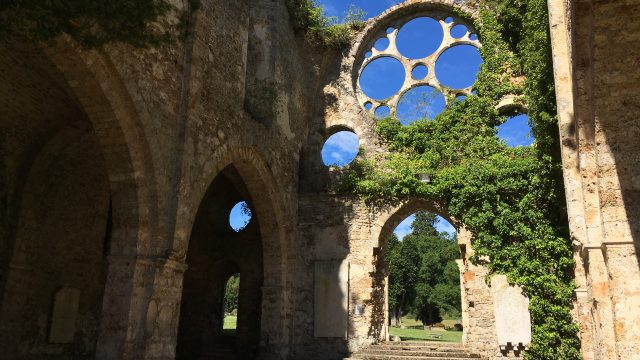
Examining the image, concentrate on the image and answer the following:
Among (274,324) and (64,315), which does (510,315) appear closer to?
(274,324)

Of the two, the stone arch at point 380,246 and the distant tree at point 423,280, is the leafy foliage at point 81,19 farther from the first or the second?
the distant tree at point 423,280

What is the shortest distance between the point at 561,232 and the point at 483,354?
9.98 ft

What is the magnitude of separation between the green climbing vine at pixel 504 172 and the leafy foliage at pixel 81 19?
22.2 ft

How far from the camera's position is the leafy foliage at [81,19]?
5008 mm

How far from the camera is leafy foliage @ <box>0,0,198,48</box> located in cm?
501

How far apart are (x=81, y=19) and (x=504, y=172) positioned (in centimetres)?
891

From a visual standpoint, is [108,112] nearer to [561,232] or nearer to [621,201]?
[621,201]

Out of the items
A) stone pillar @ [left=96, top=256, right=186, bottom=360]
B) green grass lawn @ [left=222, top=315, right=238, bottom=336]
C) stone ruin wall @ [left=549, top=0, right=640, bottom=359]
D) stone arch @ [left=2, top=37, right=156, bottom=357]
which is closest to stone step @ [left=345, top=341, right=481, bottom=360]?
green grass lawn @ [left=222, top=315, right=238, bottom=336]

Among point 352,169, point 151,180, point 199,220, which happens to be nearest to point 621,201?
point 151,180

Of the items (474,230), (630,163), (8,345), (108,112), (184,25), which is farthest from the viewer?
(474,230)

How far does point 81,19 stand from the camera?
6078 mm

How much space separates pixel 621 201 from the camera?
4754mm

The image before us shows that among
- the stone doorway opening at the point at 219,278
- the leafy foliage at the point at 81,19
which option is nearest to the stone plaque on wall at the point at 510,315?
the stone doorway opening at the point at 219,278

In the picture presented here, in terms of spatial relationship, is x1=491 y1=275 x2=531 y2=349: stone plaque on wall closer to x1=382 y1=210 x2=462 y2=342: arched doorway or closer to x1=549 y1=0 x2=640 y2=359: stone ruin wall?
x1=549 y1=0 x2=640 y2=359: stone ruin wall
